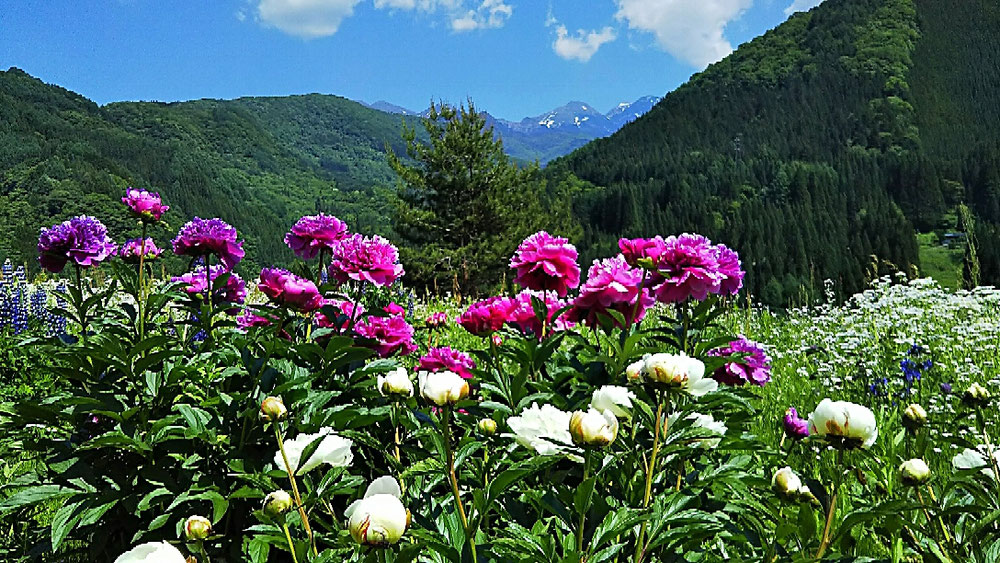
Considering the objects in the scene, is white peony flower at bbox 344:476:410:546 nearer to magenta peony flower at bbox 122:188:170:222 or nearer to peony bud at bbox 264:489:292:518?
peony bud at bbox 264:489:292:518

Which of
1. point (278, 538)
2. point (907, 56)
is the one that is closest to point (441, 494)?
point (278, 538)

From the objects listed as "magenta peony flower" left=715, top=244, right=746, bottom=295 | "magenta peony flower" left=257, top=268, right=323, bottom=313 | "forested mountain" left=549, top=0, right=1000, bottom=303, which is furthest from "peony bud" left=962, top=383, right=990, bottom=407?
"forested mountain" left=549, top=0, right=1000, bottom=303

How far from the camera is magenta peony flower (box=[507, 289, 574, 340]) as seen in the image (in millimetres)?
1769

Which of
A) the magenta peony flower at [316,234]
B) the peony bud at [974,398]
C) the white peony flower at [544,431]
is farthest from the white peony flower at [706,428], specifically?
the magenta peony flower at [316,234]

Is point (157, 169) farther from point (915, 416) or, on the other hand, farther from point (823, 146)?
point (915, 416)

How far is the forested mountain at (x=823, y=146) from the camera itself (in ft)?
155

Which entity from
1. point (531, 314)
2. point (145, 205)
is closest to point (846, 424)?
point (531, 314)

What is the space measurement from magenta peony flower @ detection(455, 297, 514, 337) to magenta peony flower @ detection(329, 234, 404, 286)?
0.97 ft

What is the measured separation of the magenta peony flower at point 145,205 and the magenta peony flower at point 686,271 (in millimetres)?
1403

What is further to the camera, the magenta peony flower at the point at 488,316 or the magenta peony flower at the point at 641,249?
the magenta peony flower at the point at 488,316

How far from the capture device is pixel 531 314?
179 centimetres

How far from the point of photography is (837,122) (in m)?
75.8

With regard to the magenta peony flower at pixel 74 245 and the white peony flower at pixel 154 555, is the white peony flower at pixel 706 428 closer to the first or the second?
the white peony flower at pixel 154 555

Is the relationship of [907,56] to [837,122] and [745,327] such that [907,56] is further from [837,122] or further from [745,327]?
[745,327]
